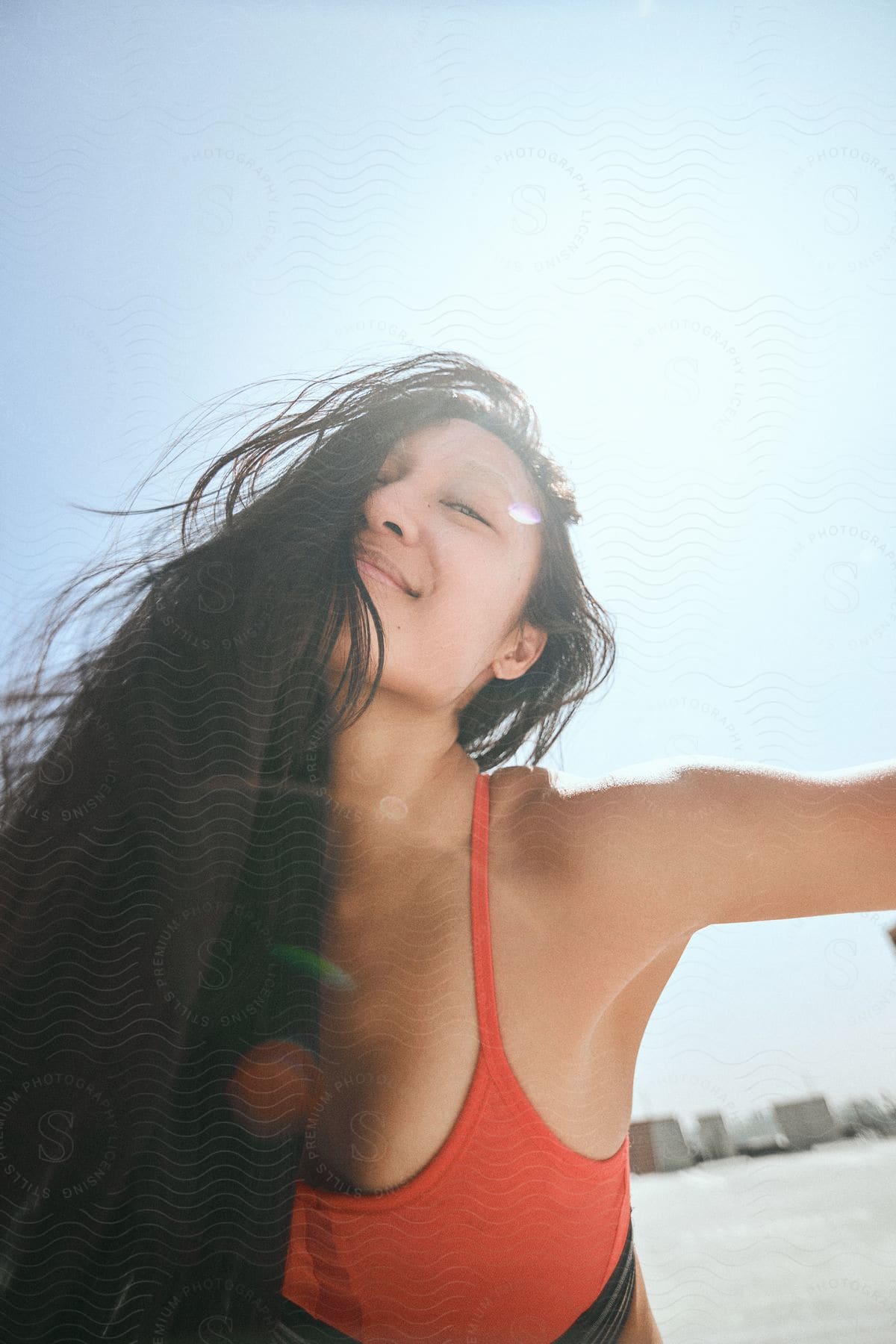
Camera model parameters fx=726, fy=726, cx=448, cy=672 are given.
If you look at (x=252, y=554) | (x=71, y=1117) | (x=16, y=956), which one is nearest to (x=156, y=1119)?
(x=71, y=1117)

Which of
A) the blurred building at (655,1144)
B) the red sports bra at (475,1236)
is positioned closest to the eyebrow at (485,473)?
the red sports bra at (475,1236)

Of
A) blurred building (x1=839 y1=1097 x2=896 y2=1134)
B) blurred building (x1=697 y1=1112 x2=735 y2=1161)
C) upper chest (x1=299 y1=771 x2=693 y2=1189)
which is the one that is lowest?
blurred building (x1=839 y1=1097 x2=896 y2=1134)

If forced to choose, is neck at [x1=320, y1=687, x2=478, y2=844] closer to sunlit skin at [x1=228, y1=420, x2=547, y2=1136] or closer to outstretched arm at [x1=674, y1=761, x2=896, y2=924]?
sunlit skin at [x1=228, y1=420, x2=547, y2=1136]

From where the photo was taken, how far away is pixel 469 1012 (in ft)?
2.14

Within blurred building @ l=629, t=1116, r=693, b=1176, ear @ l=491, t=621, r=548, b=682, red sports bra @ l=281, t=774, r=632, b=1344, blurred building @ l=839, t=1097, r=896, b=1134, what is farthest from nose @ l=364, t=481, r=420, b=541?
blurred building @ l=839, t=1097, r=896, b=1134

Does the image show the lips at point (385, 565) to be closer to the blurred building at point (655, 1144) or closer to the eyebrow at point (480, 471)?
A: the eyebrow at point (480, 471)

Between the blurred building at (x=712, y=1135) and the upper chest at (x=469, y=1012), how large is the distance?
0.10 metres

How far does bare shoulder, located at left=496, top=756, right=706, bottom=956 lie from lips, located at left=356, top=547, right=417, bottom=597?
281 millimetres

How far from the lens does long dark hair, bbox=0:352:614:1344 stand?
2.11 ft

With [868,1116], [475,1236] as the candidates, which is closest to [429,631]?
[475,1236]

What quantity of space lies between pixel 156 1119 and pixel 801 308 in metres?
1.17

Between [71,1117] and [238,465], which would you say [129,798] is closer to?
[71,1117]

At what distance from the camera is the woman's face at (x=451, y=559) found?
0.77 meters

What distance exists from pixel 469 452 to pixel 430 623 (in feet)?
0.70
